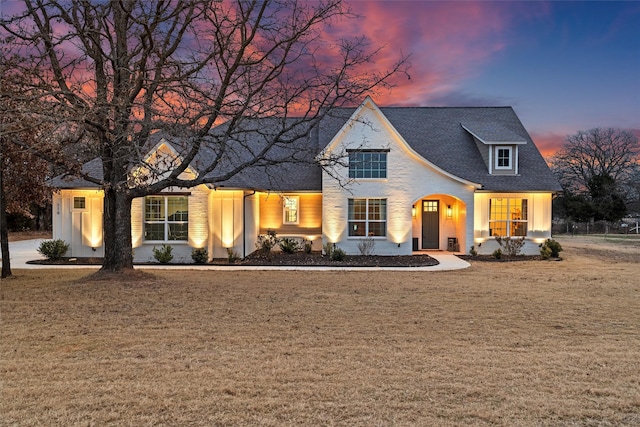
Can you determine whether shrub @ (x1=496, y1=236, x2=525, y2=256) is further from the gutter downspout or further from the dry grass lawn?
the gutter downspout

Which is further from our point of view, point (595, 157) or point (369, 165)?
point (595, 157)

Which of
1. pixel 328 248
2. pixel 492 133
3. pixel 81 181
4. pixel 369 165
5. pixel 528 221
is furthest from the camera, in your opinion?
pixel 492 133

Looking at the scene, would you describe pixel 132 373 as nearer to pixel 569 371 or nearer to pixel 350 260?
pixel 569 371

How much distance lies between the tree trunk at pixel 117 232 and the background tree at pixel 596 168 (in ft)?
141

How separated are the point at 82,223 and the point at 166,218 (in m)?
3.73

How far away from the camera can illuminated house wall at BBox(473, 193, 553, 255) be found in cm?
2028

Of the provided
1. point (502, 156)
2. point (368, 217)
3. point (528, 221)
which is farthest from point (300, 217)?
point (528, 221)

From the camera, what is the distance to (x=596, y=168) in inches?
2009

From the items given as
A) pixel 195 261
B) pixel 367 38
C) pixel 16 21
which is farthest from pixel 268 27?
pixel 195 261

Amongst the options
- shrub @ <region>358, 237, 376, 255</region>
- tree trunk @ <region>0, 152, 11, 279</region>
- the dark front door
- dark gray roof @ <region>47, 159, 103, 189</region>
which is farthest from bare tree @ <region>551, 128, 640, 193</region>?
tree trunk @ <region>0, 152, 11, 279</region>

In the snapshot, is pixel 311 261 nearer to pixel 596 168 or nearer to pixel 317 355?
pixel 317 355

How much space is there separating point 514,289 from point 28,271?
14957 millimetres

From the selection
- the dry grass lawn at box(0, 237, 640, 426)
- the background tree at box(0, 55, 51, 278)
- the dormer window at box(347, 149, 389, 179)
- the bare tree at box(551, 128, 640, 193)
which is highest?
the bare tree at box(551, 128, 640, 193)

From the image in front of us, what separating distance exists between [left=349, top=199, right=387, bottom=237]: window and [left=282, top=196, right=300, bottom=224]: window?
289 cm
